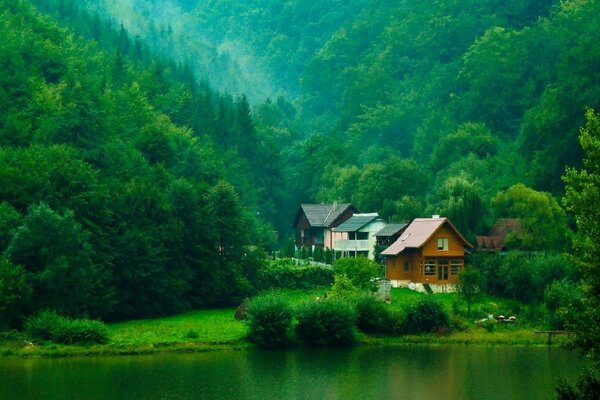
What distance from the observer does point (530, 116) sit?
114 meters

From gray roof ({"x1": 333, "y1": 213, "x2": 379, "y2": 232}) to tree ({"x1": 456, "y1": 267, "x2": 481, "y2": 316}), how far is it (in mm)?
26640

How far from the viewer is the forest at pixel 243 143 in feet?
240

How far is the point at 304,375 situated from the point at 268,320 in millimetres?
8596

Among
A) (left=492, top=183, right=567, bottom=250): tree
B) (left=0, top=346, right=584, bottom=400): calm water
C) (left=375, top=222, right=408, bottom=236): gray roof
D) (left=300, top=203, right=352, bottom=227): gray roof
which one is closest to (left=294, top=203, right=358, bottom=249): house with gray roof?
(left=300, top=203, right=352, bottom=227): gray roof

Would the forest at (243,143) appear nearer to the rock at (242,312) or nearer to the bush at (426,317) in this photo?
the rock at (242,312)

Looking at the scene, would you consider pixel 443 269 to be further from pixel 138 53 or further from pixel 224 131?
pixel 138 53

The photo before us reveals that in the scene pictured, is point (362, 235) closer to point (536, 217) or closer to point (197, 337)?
point (536, 217)

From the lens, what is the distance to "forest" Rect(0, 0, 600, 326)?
240ft

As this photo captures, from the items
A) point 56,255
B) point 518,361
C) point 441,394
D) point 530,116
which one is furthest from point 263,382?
point 530,116

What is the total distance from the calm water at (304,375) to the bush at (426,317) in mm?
3244

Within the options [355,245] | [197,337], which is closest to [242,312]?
[197,337]

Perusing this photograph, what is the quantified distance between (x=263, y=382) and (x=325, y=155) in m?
83.4

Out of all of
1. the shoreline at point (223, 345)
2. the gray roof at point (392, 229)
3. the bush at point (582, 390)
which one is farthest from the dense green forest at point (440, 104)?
the bush at point (582, 390)

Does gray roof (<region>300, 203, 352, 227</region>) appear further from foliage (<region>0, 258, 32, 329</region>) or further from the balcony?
foliage (<region>0, 258, 32, 329</region>)
